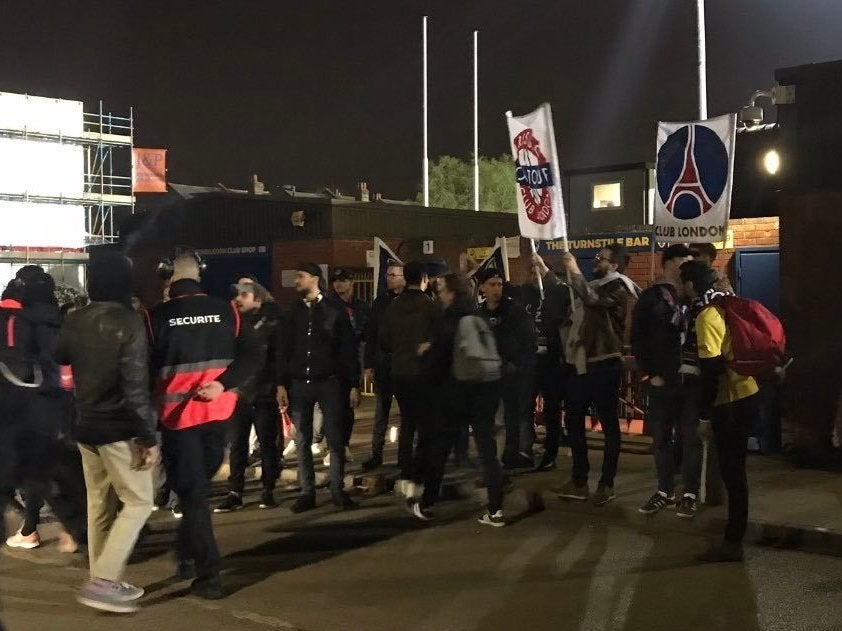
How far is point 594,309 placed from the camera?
8.24m

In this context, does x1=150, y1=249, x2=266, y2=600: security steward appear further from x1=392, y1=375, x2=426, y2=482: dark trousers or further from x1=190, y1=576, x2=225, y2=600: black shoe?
x1=392, y1=375, x2=426, y2=482: dark trousers

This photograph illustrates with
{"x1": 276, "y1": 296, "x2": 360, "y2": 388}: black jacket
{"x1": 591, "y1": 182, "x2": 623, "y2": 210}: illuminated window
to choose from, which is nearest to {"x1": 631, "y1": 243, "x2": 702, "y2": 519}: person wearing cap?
{"x1": 276, "y1": 296, "x2": 360, "y2": 388}: black jacket

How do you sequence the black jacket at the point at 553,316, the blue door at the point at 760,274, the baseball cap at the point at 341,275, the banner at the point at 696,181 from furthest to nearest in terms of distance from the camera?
the blue door at the point at 760,274 < the baseball cap at the point at 341,275 < the black jacket at the point at 553,316 < the banner at the point at 696,181

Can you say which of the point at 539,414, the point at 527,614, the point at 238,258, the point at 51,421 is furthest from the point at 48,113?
the point at 527,614

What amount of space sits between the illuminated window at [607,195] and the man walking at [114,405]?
2661 centimetres

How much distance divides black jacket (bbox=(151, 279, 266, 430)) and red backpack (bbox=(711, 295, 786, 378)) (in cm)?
314

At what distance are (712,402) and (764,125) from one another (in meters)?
15.5

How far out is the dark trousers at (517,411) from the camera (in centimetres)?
943

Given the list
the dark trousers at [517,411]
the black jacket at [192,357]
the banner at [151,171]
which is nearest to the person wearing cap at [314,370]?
the dark trousers at [517,411]

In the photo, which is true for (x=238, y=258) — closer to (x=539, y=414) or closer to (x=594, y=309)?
(x=539, y=414)

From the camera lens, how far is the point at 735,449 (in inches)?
261

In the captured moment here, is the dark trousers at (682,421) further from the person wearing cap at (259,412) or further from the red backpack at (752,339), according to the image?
the person wearing cap at (259,412)

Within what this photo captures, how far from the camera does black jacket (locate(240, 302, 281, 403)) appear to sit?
846cm

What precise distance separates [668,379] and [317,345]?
2.80 meters
